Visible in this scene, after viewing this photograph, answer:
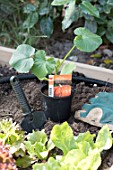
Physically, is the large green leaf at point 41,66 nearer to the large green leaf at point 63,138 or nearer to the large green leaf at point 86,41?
the large green leaf at point 86,41

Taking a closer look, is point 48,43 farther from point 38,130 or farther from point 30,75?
point 38,130

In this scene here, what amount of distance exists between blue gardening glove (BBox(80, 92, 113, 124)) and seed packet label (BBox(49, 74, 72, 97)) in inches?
4.7

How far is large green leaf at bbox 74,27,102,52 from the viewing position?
67.0 inches

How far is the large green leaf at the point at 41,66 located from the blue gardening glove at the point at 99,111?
22cm

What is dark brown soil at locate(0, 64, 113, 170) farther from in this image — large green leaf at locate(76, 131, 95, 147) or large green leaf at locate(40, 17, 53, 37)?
large green leaf at locate(40, 17, 53, 37)

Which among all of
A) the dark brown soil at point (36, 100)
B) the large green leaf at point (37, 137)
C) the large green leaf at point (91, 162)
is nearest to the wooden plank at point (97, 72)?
the dark brown soil at point (36, 100)

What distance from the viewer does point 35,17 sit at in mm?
2658

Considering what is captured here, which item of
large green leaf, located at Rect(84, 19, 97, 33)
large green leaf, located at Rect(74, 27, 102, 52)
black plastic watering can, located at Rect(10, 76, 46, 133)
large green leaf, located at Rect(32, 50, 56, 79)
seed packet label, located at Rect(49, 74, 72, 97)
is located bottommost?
black plastic watering can, located at Rect(10, 76, 46, 133)

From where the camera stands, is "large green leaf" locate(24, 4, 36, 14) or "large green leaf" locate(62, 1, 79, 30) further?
"large green leaf" locate(24, 4, 36, 14)

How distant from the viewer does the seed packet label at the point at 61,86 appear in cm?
171

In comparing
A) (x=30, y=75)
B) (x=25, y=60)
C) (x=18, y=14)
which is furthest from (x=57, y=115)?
(x=18, y=14)

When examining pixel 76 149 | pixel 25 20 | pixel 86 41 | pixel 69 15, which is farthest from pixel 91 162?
pixel 25 20

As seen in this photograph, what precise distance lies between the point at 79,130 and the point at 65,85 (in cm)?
17

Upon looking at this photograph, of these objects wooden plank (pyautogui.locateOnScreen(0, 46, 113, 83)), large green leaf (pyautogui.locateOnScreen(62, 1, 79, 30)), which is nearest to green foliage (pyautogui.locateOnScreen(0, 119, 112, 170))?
wooden plank (pyautogui.locateOnScreen(0, 46, 113, 83))
